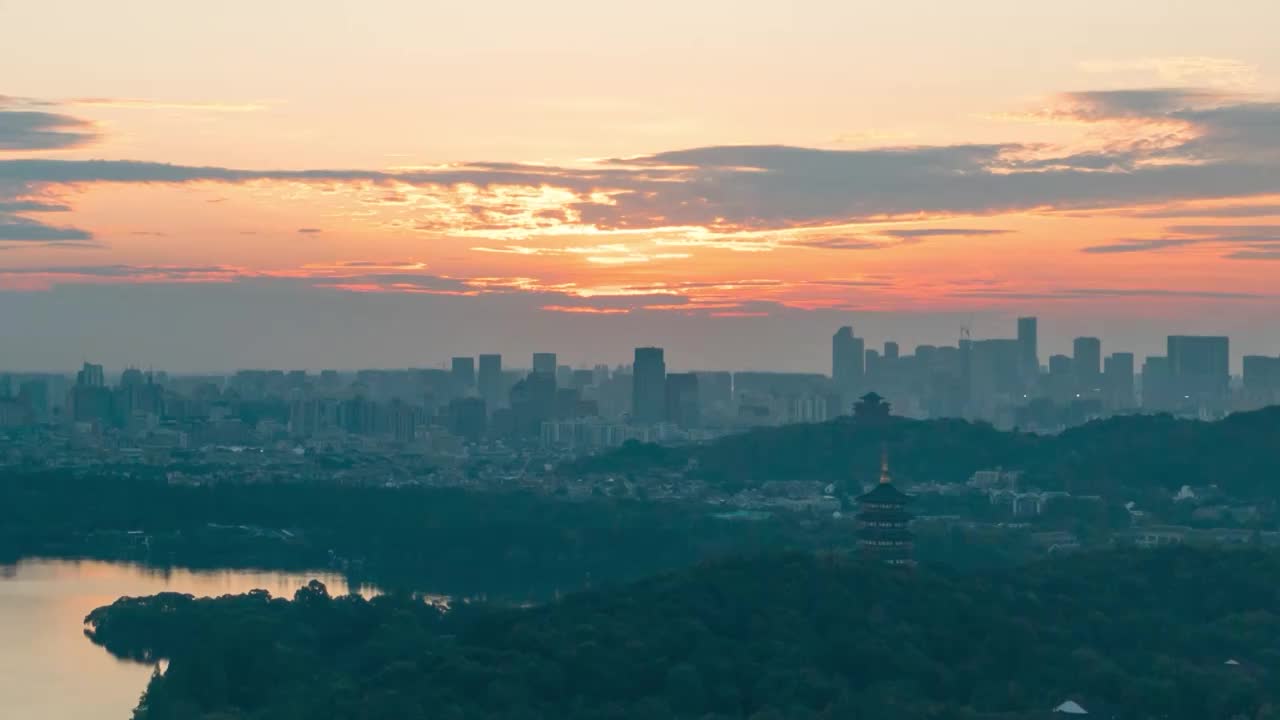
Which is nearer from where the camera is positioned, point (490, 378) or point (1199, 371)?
point (1199, 371)

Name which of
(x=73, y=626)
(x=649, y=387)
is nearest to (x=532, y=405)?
(x=649, y=387)

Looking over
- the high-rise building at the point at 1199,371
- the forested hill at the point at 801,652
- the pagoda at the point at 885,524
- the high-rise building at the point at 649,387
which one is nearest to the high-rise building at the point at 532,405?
the high-rise building at the point at 649,387

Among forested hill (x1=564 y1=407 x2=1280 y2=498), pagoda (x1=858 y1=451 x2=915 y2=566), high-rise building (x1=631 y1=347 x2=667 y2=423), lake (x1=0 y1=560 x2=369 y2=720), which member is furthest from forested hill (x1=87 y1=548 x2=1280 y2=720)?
high-rise building (x1=631 y1=347 x2=667 y2=423)

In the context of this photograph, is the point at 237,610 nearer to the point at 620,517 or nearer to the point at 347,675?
the point at 347,675

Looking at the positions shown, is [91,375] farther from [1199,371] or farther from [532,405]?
[1199,371]

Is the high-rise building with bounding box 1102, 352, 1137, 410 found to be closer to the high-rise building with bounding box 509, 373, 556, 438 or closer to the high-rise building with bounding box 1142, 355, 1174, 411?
the high-rise building with bounding box 1142, 355, 1174, 411

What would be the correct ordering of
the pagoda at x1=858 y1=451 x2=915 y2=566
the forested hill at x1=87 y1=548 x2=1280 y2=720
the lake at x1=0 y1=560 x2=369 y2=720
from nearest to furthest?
1. the forested hill at x1=87 y1=548 x2=1280 y2=720
2. the lake at x1=0 y1=560 x2=369 y2=720
3. the pagoda at x1=858 y1=451 x2=915 y2=566

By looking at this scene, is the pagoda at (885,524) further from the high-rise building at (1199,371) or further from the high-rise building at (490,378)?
the high-rise building at (490,378)
